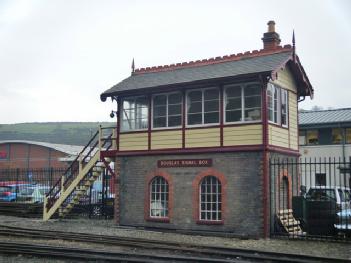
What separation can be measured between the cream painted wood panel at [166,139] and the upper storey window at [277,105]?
3503 millimetres

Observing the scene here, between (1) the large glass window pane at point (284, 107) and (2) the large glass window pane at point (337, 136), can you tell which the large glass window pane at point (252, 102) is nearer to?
(1) the large glass window pane at point (284, 107)

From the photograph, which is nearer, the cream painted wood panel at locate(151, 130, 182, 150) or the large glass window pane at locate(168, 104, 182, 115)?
the cream painted wood panel at locate(151, 130, 182, 150)

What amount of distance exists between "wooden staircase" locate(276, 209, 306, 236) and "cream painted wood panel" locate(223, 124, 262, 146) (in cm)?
271

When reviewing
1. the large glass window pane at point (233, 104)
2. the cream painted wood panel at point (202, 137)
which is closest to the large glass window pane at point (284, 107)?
the large glass window pane at point (233, 104)

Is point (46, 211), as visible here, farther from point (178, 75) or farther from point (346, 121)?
point (346, 121)

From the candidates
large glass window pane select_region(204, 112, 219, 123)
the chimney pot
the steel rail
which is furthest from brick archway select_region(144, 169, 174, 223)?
the chimney pot

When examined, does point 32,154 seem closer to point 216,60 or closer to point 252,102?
point 216,60

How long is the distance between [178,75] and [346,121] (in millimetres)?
19929

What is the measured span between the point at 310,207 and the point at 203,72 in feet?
21.0

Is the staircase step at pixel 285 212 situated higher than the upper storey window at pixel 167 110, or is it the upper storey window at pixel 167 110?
the upper storey window at pixel 167 110

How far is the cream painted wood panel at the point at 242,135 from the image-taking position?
16078 millimetres

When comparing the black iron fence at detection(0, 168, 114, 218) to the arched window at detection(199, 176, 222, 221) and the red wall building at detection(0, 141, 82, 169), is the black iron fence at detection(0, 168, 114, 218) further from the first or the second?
the red wall building at detection(0, 141, 82, 169)

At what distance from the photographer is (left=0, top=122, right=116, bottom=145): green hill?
348ft

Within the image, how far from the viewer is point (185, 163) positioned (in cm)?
1753
